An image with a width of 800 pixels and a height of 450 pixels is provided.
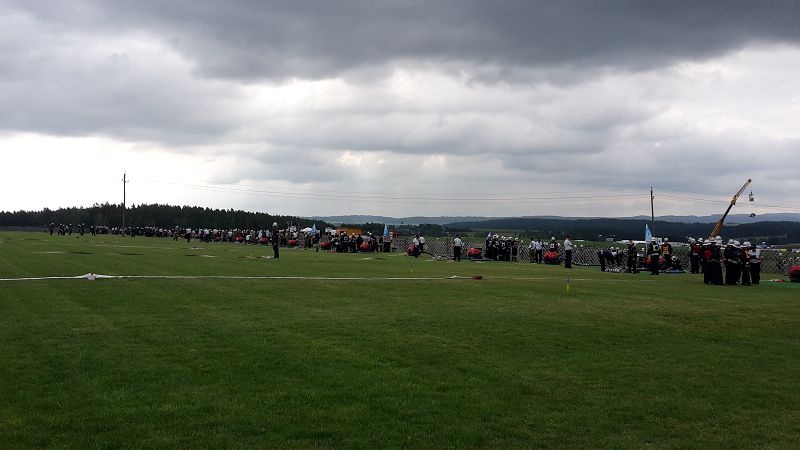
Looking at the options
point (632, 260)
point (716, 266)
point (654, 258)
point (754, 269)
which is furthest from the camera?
point (632, 260)

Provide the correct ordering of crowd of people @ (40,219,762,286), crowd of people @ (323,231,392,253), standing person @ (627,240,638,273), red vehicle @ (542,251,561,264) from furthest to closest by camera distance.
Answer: crowd of people @ (323,231,392,253)
red vehicle @ (542,251,561,264)
standing person @ (627,240,638,273)
crowd of people @ (40,219,762,286)

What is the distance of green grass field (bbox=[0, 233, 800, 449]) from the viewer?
6629 millimetres

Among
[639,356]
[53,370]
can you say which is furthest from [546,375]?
[53,370]

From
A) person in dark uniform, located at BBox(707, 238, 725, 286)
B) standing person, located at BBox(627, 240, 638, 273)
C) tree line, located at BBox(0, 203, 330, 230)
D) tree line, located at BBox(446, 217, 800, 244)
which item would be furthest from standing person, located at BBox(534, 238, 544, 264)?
tree line, located at BBox(0, 203, 330, 230)

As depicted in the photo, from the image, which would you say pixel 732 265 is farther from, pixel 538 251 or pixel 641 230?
pixel 641 230

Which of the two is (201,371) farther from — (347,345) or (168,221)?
(168,221)

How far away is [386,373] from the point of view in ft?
29.1

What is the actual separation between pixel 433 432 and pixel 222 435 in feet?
6.69

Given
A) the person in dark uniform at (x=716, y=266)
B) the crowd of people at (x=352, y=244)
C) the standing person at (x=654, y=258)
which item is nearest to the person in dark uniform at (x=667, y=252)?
the standing person at (x=654, y=258)

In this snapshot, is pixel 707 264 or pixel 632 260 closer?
pixel 707 264

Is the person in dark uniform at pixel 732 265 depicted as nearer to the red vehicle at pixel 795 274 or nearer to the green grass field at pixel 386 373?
the red vehicle at pixel 795 274

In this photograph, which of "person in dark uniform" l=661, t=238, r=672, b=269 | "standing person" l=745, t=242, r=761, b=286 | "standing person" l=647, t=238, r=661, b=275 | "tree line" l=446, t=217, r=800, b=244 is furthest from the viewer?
"tree line" l=446, t=217, r=800, b=244

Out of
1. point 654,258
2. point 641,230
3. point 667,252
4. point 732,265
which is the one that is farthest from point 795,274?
point 641,230

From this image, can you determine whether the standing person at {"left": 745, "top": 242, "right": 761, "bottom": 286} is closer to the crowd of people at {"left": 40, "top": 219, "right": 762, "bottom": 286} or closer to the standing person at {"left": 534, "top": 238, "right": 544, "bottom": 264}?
the crowd of people at {"left": 40, "top": 219, "right": 762, "bottom": 286}
